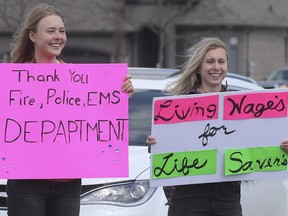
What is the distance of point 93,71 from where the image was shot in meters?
4.46

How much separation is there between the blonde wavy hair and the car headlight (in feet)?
3.13

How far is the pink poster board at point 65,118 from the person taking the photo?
171 inches

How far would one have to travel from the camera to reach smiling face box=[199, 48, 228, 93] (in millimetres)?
4488

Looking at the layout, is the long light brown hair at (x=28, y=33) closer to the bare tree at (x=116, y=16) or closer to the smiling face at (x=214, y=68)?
the smiling face at (x=214, y=68)

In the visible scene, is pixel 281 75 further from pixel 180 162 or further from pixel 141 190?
pixel 180 162

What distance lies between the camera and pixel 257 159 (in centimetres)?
450

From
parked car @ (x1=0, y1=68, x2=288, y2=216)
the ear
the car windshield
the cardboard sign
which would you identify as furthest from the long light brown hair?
the car windshield

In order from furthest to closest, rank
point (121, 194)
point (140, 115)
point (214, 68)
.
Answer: point (140, 115)
point (121, 194)
point (214, 68)

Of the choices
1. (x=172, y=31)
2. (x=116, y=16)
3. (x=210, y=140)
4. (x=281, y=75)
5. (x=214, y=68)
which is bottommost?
(x=210, y=140)

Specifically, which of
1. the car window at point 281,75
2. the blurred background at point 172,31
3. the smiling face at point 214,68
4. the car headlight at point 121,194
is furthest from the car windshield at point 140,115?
the blurred background at point 172,31

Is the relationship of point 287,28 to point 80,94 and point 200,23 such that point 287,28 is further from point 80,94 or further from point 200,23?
point 80,94

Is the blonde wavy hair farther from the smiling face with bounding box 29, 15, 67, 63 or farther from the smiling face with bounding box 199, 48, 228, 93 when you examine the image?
the smiling face with bounding box 29, 15, 67, 63

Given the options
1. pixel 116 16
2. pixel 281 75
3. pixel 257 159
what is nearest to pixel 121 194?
pixel 257 159

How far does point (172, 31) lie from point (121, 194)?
27.3m
